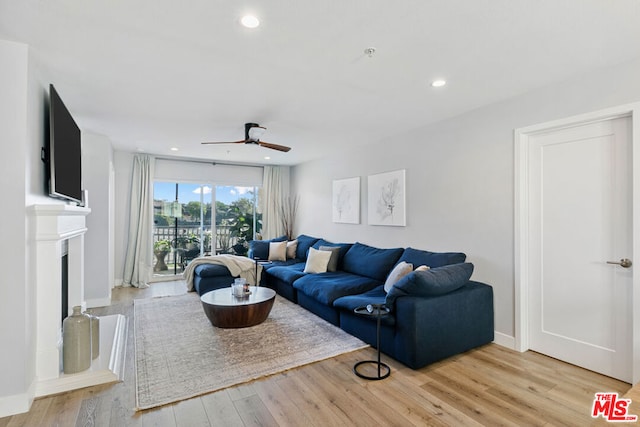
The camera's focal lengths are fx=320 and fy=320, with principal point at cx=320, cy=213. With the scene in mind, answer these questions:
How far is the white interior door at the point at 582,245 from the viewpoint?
2.50 metres

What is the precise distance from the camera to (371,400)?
2250 mm

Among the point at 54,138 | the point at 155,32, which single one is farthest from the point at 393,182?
the point at 54,138

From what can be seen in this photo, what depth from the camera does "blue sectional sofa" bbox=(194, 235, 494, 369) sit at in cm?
271

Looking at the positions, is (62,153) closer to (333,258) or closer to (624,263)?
(333,258)

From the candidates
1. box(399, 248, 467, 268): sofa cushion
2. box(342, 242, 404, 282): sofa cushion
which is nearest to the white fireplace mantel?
box(342, 242, 404, 282): sofa cushion

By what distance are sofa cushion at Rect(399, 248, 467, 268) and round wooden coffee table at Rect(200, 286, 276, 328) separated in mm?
1757

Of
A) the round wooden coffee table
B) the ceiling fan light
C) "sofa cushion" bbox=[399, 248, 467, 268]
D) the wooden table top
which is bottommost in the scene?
the round wooden coffee table

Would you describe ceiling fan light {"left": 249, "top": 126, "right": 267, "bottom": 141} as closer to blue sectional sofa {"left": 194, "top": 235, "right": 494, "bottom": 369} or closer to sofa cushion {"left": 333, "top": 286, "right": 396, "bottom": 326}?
blue sectional sofa {"left": 194, "top": 235, "right": 494, "bottom": 369}

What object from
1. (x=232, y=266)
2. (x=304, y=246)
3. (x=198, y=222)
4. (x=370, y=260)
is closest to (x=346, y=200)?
(x=304, y=246)

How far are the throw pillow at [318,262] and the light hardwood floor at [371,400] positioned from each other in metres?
2.05

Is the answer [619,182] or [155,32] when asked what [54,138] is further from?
[619,182]

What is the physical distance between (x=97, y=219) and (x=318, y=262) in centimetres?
322

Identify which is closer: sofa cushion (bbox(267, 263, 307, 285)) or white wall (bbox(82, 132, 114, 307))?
white wall (bbox(82, 132, 114, 307))

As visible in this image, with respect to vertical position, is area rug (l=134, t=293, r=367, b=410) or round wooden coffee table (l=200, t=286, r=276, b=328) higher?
round wooden coffee table (l=200, t=286, r=276, b=328)
